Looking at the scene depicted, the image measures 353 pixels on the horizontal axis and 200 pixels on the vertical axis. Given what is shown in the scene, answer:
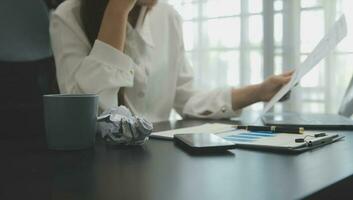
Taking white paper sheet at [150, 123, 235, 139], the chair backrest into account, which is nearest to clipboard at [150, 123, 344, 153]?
white paper sheet at [150, 123, 235, 139]

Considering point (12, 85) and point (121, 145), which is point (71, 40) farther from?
point (121, 145)

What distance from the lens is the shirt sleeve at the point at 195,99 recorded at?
3.55 ft

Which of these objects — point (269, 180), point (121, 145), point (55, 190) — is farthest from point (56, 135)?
point (269, 180)

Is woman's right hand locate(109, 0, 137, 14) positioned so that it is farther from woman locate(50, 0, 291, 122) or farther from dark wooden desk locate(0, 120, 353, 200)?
dark wooden desk locate(0, 120, 353, 200)

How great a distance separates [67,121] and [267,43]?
1.40m

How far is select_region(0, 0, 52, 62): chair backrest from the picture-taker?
1.05 metres

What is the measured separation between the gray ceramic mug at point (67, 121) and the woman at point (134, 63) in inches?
11.2

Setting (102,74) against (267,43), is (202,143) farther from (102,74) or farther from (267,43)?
(267,43)

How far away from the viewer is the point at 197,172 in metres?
0.47

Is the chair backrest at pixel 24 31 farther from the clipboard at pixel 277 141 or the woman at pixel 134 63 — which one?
the clipboard at pixel 277 141

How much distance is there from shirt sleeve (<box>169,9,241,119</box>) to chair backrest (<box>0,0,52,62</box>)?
0.41 meters

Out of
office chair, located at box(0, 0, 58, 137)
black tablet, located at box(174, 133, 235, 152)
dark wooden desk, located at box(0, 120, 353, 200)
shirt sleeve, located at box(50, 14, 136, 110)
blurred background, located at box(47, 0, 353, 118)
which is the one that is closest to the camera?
dark wooden desk, located at box(0, 120, 353, 200)

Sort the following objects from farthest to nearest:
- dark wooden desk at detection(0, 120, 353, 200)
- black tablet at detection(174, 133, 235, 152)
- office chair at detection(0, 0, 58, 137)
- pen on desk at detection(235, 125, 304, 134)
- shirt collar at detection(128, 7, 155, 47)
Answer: shirt collar at detection(128, 7, 155, 47) → office chair at detection(0, 0, 58, 137) → pen on desk at detection(235, 125, 304, 134) → black tablet at detection(174, 133, 235, 152) → dark wooden desk at detection(0, 120, 353, 200)

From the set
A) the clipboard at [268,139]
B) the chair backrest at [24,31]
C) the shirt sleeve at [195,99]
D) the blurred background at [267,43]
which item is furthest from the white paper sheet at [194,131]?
the blurred background at [267,43]
